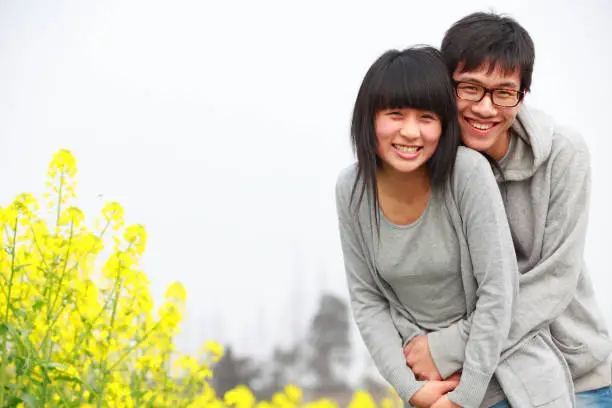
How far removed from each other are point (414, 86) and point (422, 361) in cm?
76

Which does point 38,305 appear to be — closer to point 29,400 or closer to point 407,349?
point 29,400

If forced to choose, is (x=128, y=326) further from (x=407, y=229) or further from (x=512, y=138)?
(x=512, y=138)

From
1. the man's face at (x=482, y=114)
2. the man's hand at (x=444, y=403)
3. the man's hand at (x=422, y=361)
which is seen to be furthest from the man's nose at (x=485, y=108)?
the man's hand at (x=444, y=403)

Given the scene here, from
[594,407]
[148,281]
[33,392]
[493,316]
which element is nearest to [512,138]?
[493,316]

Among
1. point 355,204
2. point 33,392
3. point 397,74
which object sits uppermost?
point 397,74

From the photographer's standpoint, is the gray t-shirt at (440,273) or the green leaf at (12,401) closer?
the gray t-shirt at (440,273)

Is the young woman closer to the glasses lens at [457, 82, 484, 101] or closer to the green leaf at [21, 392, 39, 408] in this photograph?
the glasses lens at [457, 82, 484, 101]

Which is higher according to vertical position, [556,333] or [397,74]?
[397,74]

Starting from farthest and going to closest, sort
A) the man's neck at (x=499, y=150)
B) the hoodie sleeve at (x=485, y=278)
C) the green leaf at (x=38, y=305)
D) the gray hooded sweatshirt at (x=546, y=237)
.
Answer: the green leaf at (x=38, y=305) < the man's neck at (x=499, y=150) < the gray hooded sweatshirt at (x=546, y=237) < the hoodie sleeve at (x=485, y=278)

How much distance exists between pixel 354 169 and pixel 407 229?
0.27 meters

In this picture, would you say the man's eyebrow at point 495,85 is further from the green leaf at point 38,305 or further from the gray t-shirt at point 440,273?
the green leaf at point 38,305

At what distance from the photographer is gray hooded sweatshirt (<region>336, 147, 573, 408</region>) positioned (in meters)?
2.46

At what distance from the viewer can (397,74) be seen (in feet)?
8.18

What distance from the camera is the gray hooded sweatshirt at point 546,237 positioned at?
2553mm
